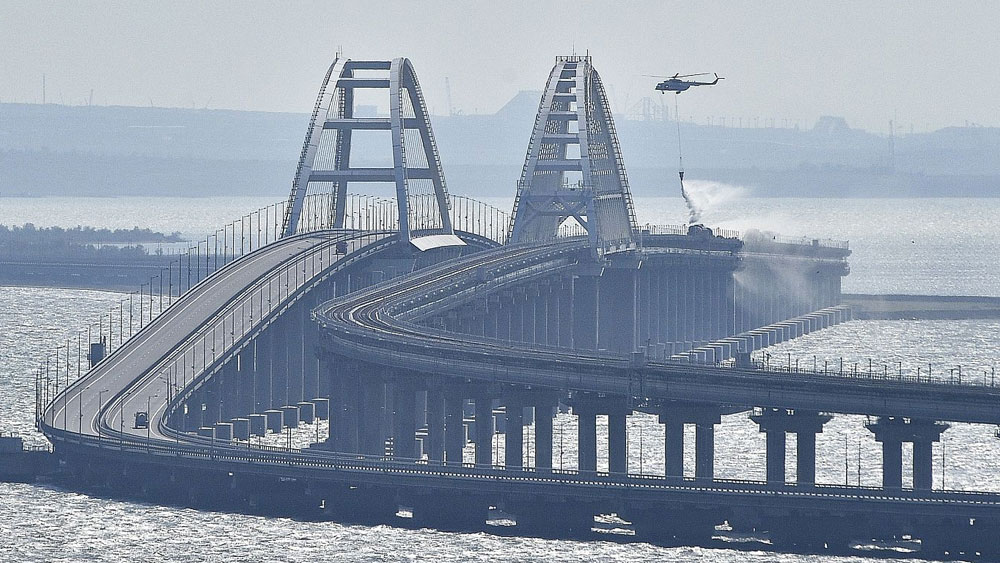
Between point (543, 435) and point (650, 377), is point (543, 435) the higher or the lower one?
the lower one

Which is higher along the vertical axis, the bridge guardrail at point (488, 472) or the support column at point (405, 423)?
the support column at point (405, 423)

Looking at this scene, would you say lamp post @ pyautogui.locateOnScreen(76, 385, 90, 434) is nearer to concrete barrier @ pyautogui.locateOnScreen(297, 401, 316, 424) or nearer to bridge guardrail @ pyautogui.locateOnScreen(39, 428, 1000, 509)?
bridge guardrail @ pyautogui.locateOnScreen(39, 428, 1000, 509)

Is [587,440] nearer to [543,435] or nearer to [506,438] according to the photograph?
[543,435]

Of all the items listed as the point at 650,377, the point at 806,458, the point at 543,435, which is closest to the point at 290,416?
the point at 543,435

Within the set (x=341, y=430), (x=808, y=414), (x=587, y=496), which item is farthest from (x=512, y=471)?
(x=341, y=430)

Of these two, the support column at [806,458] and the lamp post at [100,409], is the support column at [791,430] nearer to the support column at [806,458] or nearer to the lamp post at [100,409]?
the support column at [806,458]

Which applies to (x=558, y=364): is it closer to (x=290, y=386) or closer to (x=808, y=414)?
(x=808, y=414)

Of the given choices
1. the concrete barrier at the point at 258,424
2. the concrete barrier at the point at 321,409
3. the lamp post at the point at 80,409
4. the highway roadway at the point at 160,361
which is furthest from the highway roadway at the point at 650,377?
the lamp post at the point at 80,409

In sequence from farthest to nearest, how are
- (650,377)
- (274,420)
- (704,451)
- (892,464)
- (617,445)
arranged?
(274,420) < (617,445) < (650,377) < (704,451) < (892,464)

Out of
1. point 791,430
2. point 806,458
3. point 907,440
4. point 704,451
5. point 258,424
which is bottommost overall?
point 806,458

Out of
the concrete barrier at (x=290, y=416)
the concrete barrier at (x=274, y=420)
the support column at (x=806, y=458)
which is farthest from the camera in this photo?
the concrete barrier at (x=290, y=416)

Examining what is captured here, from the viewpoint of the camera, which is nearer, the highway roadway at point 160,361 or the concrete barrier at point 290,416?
the highway roadway at point 160,361
